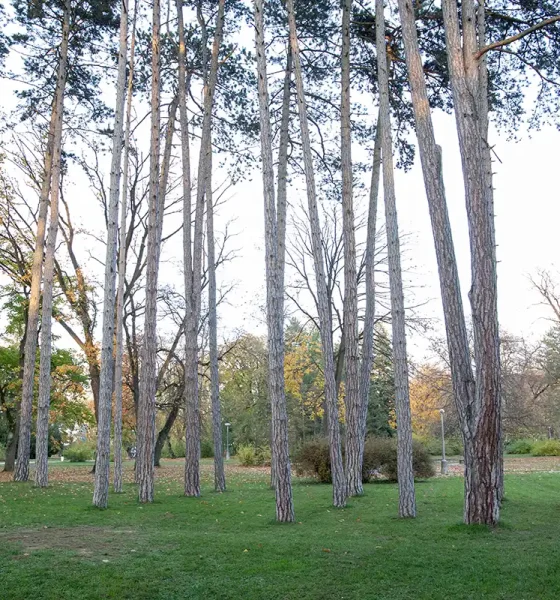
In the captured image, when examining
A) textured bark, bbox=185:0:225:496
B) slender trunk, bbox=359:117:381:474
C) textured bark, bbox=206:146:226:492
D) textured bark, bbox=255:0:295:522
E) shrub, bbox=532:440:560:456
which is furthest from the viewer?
shrub, bbox=532:440:560:456

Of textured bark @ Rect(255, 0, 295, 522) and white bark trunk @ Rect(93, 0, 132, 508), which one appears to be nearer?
textured bark @ Rect(255, 0, 295, 522)

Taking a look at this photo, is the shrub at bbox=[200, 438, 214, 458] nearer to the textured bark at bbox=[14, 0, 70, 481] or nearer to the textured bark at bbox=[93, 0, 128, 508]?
the textured bark at bbox=[14, 0, 70, 481]

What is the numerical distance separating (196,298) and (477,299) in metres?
8.49

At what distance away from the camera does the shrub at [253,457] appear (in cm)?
3231

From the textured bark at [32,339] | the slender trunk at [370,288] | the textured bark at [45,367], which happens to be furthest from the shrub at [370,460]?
the textured bark at [32,339]

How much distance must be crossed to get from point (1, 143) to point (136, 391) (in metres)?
11.4

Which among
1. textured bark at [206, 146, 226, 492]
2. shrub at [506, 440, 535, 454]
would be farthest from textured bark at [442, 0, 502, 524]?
shrub at [506, 440, 535, 454]

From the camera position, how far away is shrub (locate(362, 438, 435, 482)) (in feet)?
59.4

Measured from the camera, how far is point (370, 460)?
1819 cm

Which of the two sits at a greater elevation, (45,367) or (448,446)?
(45,367)

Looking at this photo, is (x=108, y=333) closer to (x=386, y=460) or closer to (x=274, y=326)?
(x=274, y=326)

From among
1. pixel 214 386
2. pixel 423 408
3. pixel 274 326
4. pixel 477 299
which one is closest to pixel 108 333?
pixel 274 326

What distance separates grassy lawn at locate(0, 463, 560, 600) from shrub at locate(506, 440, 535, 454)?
3193 centimetres

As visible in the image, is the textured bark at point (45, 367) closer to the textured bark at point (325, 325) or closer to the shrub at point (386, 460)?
the textured bark at point (325, 325)
